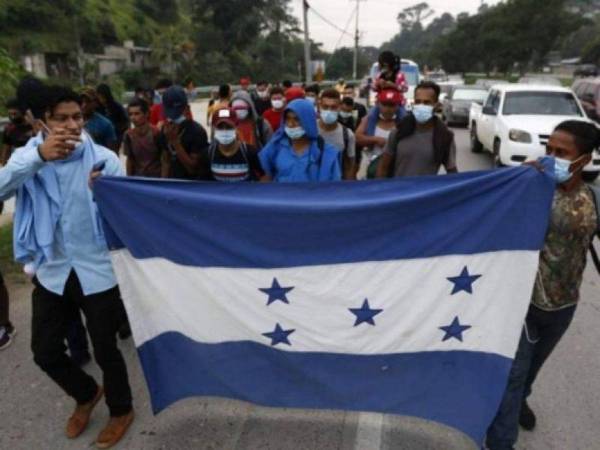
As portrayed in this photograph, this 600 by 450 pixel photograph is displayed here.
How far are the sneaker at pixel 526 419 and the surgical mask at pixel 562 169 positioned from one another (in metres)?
1.41

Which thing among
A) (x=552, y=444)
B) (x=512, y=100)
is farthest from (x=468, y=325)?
(x=512, y=100)

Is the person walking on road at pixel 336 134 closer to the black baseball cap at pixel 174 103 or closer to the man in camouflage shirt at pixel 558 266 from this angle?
the black baseball cap at pixel 174 103

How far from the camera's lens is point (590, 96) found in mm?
13102

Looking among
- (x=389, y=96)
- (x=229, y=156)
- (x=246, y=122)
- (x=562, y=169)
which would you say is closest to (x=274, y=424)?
(x=229, y=156)

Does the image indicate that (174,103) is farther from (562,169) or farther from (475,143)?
(475,143)

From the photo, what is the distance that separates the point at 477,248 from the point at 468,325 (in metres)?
0.40

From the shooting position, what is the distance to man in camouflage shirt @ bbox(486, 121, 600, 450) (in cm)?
231

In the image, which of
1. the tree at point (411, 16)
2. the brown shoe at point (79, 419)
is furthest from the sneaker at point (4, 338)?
the tree at point (411, 16)

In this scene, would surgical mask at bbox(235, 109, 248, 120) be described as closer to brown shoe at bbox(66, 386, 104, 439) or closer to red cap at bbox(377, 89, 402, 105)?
red cap at bbox(377, 89, 402, 105)

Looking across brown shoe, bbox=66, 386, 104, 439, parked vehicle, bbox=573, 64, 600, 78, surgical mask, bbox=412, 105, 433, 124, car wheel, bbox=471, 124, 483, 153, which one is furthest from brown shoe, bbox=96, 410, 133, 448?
parked vehicle, bbox=573, 64, 600, 78

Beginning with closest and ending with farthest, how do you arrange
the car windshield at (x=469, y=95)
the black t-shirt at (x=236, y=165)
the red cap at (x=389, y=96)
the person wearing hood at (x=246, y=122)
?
the black t-shirt at (x=236, y=165), the red cap at (x=389, y=96), the person wearing hood at (x=246, y=122), the car windshield at (x=469, y=95)

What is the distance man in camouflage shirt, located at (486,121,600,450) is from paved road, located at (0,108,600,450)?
1.35 ft

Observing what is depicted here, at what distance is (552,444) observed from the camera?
287 centimetres

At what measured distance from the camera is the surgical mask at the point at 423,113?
3.84 metres
